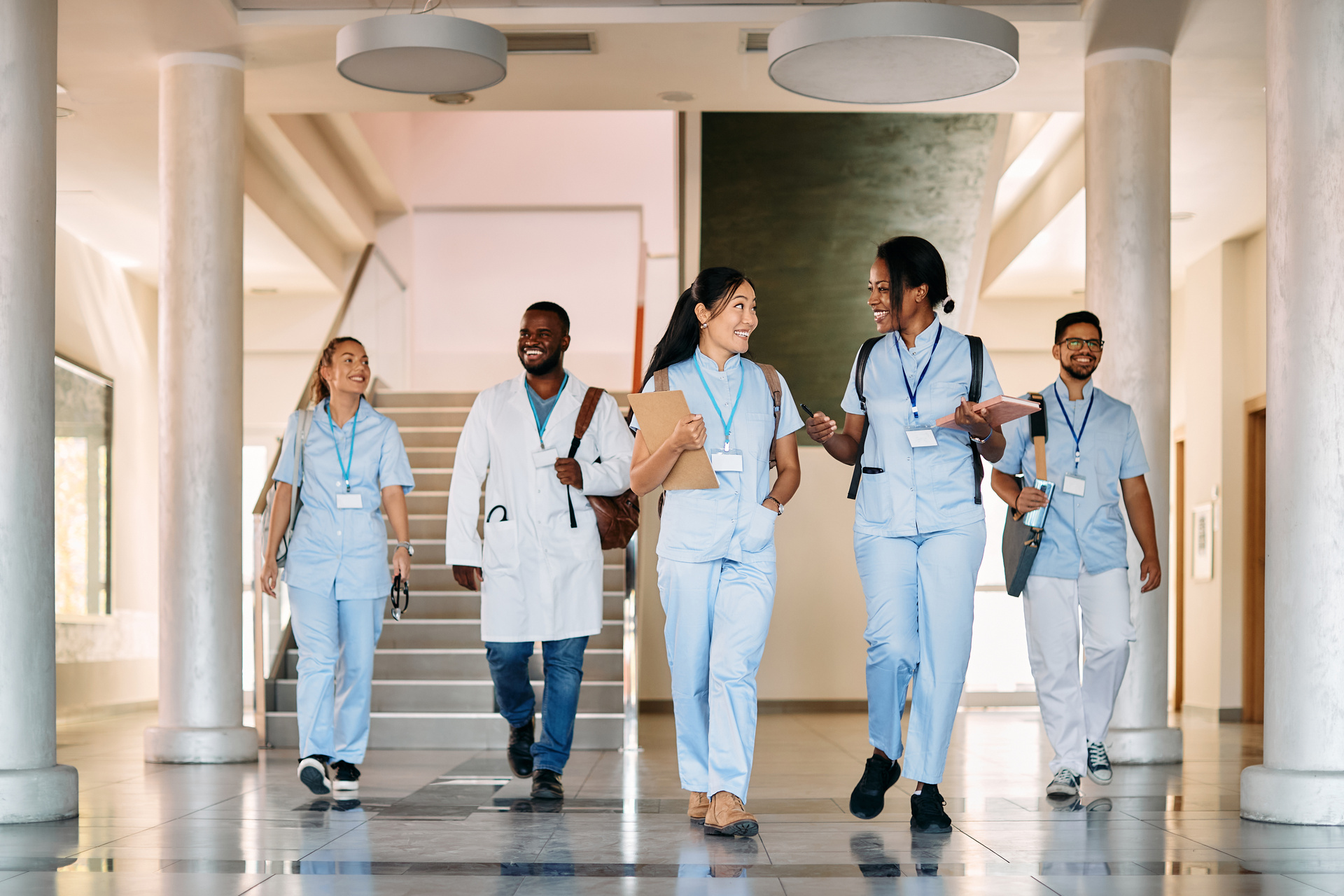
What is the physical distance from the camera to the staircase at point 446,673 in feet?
25.7

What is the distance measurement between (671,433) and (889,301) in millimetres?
914

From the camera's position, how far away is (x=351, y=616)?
5676 mm

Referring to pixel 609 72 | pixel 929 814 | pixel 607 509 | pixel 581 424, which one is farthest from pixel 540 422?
pixel 609 72

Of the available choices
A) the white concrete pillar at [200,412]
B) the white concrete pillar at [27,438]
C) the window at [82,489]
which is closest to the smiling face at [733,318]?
the white concrete pillar at [27,438]

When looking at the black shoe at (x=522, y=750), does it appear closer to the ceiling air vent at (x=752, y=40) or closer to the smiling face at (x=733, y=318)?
the smiling face at (x=733, y=318)

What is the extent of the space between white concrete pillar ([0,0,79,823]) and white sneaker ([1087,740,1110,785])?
3805 mm

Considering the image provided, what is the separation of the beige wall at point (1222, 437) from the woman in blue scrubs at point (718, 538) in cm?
815

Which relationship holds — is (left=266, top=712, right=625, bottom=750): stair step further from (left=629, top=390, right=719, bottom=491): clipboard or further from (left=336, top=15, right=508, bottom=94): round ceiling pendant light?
(left=629, top=390, right=719, bottom=491): clipboard

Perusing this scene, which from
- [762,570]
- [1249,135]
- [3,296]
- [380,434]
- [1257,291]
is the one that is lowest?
[762,570]

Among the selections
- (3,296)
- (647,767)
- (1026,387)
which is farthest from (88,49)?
(1026,387)

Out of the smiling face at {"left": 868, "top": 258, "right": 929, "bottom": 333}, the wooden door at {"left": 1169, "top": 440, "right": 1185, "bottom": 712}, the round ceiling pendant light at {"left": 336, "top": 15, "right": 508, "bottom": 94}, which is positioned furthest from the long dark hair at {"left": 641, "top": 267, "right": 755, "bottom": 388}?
the wooden door at {"left": 1169, "top": 440, "right": 1185, "bottom": 712}

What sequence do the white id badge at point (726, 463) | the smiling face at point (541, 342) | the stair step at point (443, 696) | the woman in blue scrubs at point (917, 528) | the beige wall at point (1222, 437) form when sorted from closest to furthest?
the white id badge at point (726, 463) → the woman in blue scrubs at point (917, 528) → the smiling face at point (541, 342) → the stair step at point (443, 696) → the beige wall at point (1222, 437)

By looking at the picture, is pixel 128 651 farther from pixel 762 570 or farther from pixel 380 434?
pixel 762 570

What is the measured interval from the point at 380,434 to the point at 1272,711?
3548 mm
